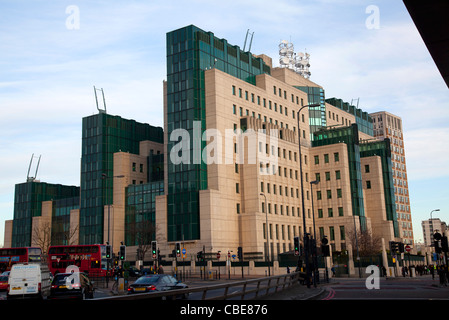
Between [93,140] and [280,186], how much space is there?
42.6 metres

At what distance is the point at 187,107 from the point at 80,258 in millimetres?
38769

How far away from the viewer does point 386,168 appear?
115m

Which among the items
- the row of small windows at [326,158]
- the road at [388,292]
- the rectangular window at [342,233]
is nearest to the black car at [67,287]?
the road at [388,292]

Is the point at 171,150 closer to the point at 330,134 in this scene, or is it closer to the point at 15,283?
the point at 330,134

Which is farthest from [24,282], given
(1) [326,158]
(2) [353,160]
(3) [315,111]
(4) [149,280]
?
(3) [315,111]

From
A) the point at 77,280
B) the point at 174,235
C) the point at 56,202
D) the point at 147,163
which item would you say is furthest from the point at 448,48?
the point at 56,202

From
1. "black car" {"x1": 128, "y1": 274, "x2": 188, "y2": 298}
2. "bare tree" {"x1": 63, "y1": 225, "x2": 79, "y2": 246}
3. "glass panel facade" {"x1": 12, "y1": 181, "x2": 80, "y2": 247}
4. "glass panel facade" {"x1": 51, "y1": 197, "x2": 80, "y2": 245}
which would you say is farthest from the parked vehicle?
"glass panel facade" {"x1": 12, "y1": 181, "x2": 80, "y2": 247}

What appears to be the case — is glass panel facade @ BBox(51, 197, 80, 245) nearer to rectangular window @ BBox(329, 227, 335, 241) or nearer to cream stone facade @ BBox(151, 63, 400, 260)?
cream stone facade @ BBox(151, 63, 400, 260)

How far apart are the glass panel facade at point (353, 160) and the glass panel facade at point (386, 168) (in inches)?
490

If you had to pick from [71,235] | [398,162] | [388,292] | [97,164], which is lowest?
[388,292]

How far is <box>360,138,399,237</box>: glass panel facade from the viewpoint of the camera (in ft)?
368

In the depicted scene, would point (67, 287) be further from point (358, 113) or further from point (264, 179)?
point (358, 113)

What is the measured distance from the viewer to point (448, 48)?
11.9 meters
